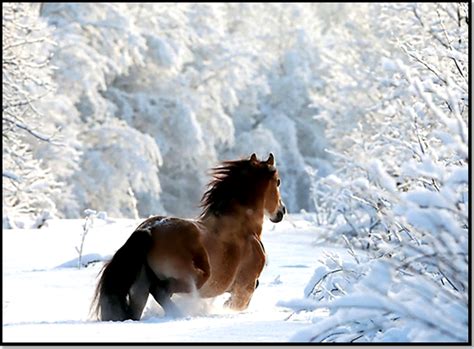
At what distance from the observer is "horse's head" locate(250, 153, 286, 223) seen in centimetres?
529

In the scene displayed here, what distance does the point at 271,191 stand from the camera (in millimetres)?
5410

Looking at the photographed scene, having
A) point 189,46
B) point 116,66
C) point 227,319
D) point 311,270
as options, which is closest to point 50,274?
point 311,270

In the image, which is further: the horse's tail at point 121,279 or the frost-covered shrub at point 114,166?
the frost-covered shrub at point 114,166

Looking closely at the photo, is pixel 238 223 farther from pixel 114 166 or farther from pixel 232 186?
pixel 114 166

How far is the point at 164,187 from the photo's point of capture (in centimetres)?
2731

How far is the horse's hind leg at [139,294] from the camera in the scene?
4406 millimetres

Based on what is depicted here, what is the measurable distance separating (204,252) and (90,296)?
1142mm

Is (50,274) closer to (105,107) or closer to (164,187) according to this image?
(105,107)

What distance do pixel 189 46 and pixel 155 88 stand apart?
101 inches

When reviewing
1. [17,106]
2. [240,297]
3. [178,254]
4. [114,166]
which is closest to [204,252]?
[178,254]

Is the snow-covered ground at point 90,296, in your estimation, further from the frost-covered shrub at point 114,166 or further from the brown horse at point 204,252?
the frost-covered shrub at point 114,166

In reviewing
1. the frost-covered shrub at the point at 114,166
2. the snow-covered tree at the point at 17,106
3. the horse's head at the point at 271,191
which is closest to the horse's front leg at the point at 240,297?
the horse's head at the point at 271,191

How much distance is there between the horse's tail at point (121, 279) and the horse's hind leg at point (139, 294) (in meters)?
0.02

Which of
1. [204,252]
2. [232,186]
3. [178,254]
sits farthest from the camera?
[232,186]
